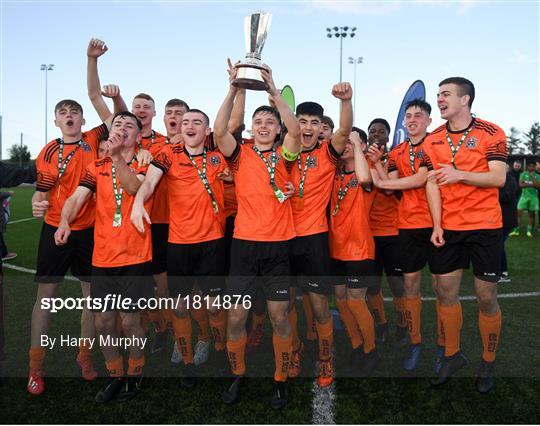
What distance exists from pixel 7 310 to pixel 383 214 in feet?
16.7

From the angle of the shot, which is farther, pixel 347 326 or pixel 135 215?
pixel 347 326

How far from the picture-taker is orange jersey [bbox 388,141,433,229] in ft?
14.3

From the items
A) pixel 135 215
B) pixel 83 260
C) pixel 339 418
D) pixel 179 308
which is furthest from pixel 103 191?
pixel 339 418

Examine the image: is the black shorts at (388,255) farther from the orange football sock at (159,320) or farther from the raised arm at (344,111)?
the orange football sock at (159,320)

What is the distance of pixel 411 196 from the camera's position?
4.41 m

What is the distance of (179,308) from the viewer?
412cm

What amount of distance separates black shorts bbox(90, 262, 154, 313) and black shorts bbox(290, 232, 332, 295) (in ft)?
4.40

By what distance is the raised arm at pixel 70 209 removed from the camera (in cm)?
370

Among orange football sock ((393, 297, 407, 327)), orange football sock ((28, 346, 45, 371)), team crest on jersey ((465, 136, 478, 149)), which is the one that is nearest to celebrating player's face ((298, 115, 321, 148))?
team crest on jersey ((465, 136, 478, 149))

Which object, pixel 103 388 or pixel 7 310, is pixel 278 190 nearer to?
pixel 103 388

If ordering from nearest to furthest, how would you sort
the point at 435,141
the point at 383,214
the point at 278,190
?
the point at 278,190, the point at 435,141, the point at 383,214

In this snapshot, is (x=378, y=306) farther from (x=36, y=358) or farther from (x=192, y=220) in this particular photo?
(x=36, y=358)

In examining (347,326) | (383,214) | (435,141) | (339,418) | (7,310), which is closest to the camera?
(339,418)

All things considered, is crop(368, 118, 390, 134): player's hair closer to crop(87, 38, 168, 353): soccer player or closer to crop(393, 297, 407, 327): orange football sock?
crop(393, 297, 407, 327): orange football sock
